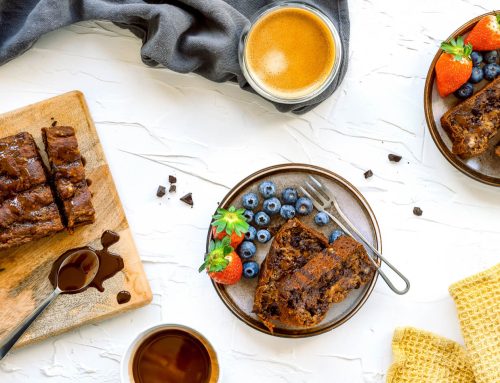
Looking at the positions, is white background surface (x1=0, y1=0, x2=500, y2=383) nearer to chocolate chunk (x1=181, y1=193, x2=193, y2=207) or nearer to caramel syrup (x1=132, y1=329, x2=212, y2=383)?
chocolate chunk (x1=181, y1=193, x2=193, y2=207)

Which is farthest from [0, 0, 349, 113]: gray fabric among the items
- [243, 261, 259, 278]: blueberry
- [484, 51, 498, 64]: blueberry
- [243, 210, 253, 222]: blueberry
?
[243, 261, 259, 278]: blueberry

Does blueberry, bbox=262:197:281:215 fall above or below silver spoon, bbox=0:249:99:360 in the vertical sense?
above

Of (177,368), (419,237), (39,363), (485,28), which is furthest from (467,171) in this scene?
(39,363)

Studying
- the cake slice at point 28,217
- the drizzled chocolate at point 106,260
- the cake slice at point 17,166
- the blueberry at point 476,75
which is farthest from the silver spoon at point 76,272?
the blueberry at point 476,75

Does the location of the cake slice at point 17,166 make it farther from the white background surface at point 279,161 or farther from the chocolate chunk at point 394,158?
the chocolate chunk at point 394,158

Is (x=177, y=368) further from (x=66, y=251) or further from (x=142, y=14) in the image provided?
(x=142, y=14)
